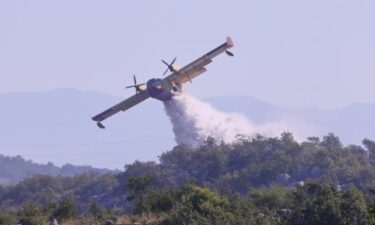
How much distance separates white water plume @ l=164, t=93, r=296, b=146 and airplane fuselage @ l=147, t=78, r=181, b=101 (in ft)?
5.65

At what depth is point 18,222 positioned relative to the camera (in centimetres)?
5003

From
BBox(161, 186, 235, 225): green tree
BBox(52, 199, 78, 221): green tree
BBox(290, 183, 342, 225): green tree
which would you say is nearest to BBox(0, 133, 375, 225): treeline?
BBox(52, 199, 78, 221): green tree

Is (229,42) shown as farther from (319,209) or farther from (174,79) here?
(319,209)

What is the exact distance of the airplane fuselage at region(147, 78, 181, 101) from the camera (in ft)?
294

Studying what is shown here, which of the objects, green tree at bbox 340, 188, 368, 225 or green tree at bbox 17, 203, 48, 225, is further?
green tree at bbox 17, 203, 48, 225

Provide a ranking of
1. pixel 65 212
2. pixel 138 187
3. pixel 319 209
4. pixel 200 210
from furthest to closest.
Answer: pixel 138 187 < pixel 65 212 < pixel 200 210 < pixel 319 209

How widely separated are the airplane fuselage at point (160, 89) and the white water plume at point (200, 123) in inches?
67.7

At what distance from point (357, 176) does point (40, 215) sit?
56.8 meters

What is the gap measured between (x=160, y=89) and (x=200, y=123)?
14537mm

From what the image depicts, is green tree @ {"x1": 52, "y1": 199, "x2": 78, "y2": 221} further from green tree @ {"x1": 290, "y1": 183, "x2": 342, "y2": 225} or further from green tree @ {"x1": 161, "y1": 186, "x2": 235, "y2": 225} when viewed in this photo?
green tree @ {"x1": 290, "y1": 183, "x2": 342, "y2": 225}

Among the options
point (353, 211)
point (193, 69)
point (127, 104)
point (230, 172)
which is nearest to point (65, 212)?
point (353, 211)

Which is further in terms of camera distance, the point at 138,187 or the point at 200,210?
the point at 138,187

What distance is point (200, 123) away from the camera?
10362 centimetres

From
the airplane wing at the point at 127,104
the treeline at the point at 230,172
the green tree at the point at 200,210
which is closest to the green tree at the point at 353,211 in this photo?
the green tree at the point at 200,210
